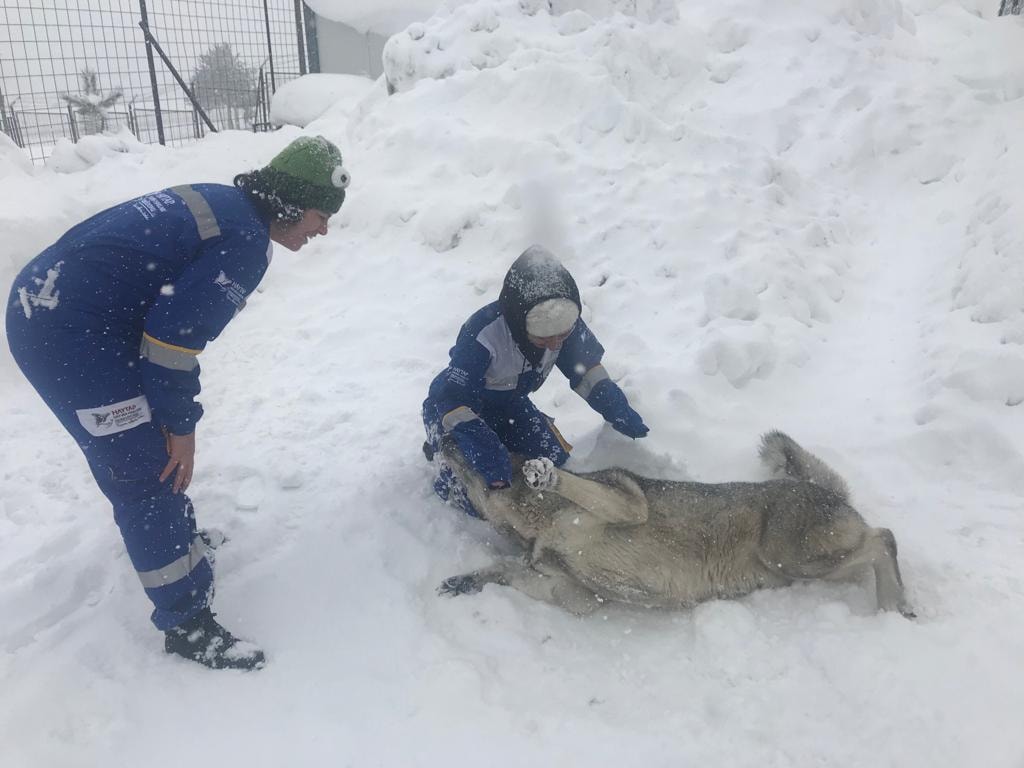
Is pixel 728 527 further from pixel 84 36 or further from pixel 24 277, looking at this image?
pixel 84 36

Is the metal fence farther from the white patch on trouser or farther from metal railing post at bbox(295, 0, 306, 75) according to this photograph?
the white patch on trouser

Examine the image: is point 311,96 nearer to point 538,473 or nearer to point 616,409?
point 616,409

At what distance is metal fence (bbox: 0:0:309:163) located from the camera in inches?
366

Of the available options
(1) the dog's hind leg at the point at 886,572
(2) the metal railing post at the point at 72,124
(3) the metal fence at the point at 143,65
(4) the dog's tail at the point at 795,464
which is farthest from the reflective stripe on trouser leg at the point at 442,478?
(2) the metal railing post at the point at 72,124

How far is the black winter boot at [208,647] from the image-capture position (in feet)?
8.96

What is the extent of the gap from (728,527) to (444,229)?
162 inches

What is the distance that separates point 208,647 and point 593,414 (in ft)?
8.56

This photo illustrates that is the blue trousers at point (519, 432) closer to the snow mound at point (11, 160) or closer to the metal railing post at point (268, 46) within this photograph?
the snow mound at point (11, 160)

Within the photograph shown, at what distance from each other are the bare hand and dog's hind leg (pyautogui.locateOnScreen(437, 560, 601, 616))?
1.30 m

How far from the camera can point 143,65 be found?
9539mm

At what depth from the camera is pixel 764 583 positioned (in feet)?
10.4

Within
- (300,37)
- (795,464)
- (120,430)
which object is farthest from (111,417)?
(300,37)

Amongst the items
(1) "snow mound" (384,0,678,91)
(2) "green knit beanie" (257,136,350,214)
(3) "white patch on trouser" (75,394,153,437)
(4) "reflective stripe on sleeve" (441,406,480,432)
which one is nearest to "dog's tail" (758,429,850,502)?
(4) "reflective stripe on sleeve" (441,406,480,432)

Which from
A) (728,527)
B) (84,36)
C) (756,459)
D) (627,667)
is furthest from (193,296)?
(84,36)
